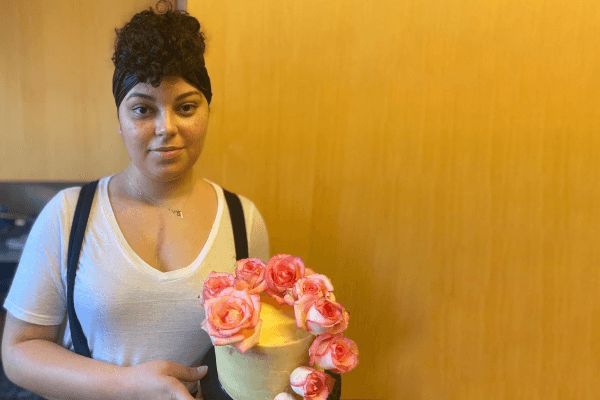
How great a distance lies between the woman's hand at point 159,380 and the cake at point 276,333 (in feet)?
0.28

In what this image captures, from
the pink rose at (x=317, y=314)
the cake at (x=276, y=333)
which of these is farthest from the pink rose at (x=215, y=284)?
the pink rose at (x=317, y=314)

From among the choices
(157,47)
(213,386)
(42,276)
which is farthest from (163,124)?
(213,386)

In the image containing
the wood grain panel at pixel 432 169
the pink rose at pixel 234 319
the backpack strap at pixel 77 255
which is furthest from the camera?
the wood grain panel at pixel 432 169

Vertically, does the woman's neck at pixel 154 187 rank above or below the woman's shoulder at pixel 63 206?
above

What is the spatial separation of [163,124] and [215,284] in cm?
29

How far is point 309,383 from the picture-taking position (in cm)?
67

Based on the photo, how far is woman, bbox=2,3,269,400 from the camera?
2.65 feet

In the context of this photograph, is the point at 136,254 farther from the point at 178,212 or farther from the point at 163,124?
the point at 163,124

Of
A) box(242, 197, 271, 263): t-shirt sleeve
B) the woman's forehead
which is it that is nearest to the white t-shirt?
box(242, 197, 271, 263): t-shirt sleeve

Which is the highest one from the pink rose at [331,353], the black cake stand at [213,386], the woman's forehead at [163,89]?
the woman's forehead at [163,89]

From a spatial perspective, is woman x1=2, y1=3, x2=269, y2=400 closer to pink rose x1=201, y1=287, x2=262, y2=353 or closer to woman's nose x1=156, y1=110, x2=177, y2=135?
woman's nose x1=156, y1=110, x2=177, y2=135

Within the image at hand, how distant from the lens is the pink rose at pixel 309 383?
0.67 m

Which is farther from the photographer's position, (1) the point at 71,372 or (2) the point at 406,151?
(2) the point at 406,151

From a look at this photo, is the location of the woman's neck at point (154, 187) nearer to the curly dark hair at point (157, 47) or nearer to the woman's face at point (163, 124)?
the woman's face at point (163, 124)
